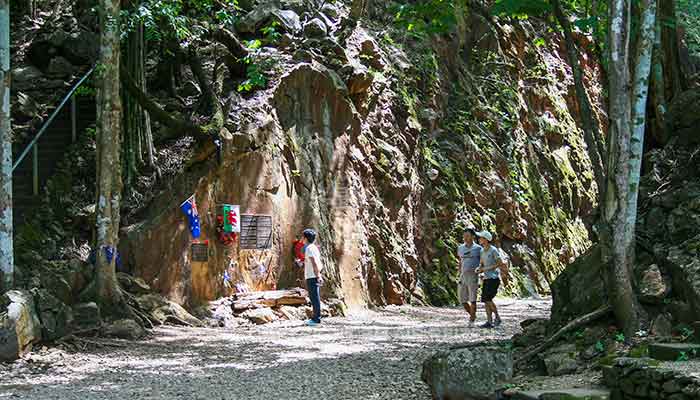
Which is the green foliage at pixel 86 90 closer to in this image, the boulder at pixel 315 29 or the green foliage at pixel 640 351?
the boulder at pixel 315 29

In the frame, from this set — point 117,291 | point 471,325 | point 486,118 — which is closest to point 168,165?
point 117,291

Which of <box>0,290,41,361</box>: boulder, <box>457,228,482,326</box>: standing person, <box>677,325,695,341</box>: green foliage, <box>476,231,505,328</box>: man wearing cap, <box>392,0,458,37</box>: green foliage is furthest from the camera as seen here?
<box>457,228,482,326</box>: standing person

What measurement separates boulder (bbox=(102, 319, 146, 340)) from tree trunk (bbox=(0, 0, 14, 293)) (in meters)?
1.56

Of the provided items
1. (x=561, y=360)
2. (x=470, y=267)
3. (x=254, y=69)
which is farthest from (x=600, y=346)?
(x=254, y=69)

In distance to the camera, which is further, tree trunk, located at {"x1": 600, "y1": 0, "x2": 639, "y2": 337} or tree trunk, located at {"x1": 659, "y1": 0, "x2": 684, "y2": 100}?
tree trunk, located at {"x1": 659, "y1": 0, "x2": 684, "y2": 100}

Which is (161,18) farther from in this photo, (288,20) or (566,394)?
(566,394)

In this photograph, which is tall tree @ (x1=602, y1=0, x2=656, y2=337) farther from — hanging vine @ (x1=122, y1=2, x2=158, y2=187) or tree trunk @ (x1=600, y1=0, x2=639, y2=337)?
hanging vine @ (x1=122, y1=2, x2=158, y2=187)

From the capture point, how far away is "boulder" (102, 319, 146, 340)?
11586 mm

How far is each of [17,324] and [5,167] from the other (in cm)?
233

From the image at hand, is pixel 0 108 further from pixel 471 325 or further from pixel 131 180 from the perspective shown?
pixel 471 325

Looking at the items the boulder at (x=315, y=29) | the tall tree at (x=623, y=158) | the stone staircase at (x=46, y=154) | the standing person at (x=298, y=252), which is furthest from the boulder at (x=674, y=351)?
the boulder at (x=315, y=29)

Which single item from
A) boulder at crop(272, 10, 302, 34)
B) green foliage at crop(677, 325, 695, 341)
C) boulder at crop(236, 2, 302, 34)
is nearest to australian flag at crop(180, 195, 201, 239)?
boulder at crop(236, 2, 302, 34)

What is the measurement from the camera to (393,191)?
66.4 ft

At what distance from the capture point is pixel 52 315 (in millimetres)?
10750
